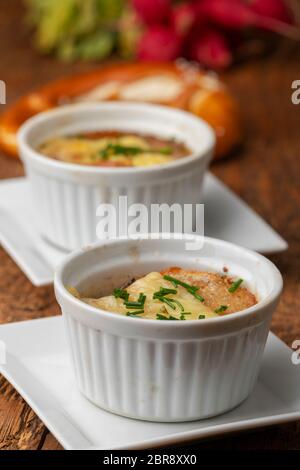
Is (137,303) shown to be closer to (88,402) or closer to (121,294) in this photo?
(121,294)

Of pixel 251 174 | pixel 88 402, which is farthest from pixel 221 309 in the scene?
pixel 251 174

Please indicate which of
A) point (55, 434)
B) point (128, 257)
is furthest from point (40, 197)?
point (55, 434)

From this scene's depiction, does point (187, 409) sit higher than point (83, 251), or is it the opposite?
point (83, 251)

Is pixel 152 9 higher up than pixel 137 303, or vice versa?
pixel 137 303

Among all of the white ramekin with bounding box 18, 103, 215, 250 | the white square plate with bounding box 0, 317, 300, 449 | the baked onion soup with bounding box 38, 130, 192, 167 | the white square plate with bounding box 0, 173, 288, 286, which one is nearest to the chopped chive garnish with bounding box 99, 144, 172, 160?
the baked onion soup with bounding box 38, 130, 192, 167

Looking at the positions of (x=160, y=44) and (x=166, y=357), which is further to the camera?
(x=160, y=44)

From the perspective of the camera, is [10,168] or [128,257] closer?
[128,257]

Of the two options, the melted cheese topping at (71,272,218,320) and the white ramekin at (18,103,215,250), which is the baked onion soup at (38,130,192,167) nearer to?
the white ramekin at (18,103,215,250)

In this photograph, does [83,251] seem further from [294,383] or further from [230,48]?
[230,48]
